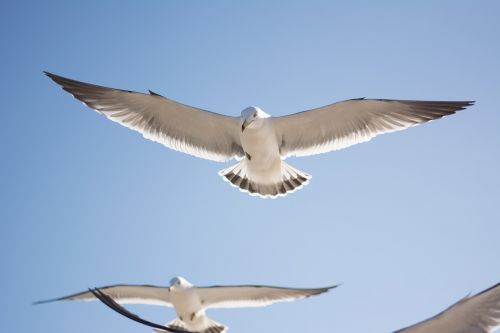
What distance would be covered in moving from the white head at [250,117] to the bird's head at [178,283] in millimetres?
4167

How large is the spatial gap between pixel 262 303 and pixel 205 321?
114cm

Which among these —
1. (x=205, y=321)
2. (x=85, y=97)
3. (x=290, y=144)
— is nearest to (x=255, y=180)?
(x=290, y=144)

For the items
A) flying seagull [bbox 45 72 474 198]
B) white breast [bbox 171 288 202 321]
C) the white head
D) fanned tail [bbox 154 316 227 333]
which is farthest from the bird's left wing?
the white head

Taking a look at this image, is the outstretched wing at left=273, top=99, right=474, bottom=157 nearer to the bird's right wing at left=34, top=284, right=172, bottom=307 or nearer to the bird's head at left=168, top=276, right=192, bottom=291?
the bird's head at left=168, top=276, right=192, bottom=291

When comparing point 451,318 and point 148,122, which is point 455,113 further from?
point 148,122

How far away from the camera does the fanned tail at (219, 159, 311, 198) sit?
10461 millimetres

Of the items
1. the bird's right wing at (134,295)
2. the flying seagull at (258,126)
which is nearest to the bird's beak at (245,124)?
the flying seagull at (258,126)

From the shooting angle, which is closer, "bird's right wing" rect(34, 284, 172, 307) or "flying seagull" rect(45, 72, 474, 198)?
"flying seagull" rect(45, 72, 474, 198)

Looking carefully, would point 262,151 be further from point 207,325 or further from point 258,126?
point 207,325

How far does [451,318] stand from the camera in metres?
7.37

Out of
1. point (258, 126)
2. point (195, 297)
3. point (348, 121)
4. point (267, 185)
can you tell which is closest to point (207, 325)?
point (195, 297)

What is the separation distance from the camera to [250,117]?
9.62 meters

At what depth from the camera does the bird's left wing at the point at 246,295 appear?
1220 cm

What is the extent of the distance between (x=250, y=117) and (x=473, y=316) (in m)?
3.88
